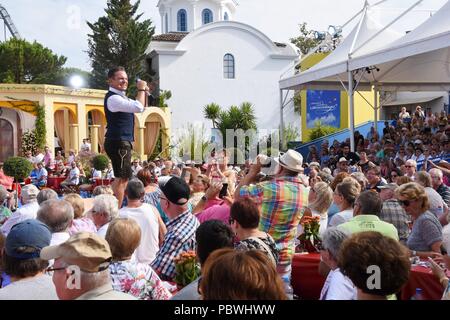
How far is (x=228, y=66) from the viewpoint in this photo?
41.5 metres

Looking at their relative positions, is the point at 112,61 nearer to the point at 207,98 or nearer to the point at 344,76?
the point at 207,98

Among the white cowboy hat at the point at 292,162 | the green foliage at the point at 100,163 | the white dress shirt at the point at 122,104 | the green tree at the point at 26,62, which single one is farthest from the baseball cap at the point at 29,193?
the green tree at the point at 26,62

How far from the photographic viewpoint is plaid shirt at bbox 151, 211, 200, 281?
419 centimetres

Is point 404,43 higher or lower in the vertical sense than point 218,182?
higher

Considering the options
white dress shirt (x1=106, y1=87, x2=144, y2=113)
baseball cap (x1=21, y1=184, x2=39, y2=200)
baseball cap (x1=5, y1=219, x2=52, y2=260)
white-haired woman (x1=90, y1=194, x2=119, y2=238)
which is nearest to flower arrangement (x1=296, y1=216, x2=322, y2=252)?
white-haired woman (x1=90, y1=194, x2=119, y2=238)

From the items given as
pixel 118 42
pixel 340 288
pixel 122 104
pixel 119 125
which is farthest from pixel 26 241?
pixel 118 42

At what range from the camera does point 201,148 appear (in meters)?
28.3

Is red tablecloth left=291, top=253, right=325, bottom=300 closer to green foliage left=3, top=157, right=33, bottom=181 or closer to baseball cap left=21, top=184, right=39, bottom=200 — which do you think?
baseball cap left=21, top=184, right=39, bottom=200

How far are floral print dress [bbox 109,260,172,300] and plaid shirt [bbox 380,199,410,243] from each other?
9.30ft

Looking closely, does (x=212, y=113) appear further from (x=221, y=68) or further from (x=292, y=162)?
(x=292, y=162)
